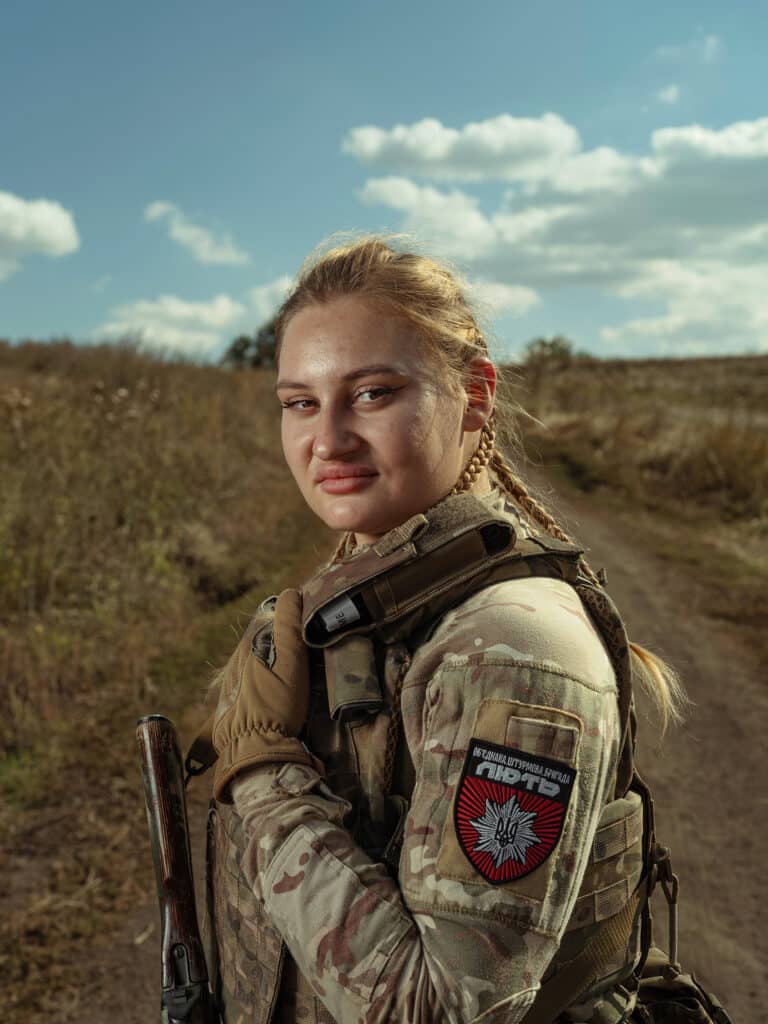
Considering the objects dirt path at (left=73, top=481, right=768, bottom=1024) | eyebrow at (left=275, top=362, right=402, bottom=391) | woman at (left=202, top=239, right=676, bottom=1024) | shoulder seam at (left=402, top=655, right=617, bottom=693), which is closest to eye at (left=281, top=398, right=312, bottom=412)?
woman at (left=202, top=239, right=676, bottom=1024)

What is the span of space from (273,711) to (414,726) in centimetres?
28

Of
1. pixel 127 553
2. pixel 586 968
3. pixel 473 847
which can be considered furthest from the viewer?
pixel 127 553

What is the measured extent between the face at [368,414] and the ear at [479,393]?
62mm

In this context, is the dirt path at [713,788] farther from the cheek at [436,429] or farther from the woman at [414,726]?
the woman at [414,726]

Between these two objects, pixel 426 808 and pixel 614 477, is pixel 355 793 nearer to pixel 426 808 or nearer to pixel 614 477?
pixel 426 808

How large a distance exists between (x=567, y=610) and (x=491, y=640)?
0.18m

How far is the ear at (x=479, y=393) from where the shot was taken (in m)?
1.78

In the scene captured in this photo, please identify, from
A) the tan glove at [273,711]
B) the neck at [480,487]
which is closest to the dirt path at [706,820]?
the neck at [480,487]

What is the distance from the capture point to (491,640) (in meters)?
1.33

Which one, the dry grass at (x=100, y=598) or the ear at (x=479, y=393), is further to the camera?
the dry grass at (x=100, y=598)

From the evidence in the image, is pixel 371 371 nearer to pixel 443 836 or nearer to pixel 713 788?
pixel 443 836

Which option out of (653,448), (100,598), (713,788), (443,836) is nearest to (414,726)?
(443,836)

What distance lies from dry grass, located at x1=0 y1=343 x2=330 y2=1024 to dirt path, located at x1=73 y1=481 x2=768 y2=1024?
0.25m

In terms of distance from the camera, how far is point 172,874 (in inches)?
72.3
